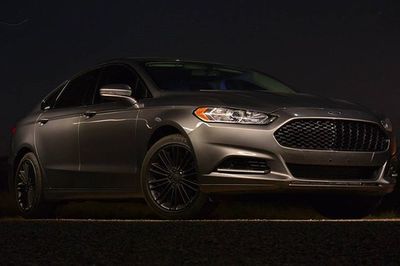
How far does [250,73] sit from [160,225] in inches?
145

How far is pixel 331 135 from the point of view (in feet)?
26.9

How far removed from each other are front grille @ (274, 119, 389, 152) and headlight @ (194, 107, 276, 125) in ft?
0.59

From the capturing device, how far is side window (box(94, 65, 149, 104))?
9.10m

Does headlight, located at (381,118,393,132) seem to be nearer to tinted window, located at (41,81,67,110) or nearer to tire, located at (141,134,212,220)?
tire, located at (141,134,212,220)

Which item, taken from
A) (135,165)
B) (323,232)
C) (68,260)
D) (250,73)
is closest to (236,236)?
(323,232)

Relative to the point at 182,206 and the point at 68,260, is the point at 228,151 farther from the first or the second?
the point at 68,260

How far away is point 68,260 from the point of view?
512 centimetres

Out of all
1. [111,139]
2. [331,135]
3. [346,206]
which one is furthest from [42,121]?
[331,135]

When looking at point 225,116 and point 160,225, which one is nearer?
Result: point 160,225

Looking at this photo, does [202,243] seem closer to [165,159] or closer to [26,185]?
[165,159]

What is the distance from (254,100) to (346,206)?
5.94ft

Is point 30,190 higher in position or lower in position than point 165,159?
lower

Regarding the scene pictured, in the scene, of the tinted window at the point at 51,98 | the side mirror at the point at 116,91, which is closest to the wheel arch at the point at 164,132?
the side mirror at the point at 116,91

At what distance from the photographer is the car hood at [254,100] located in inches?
318
